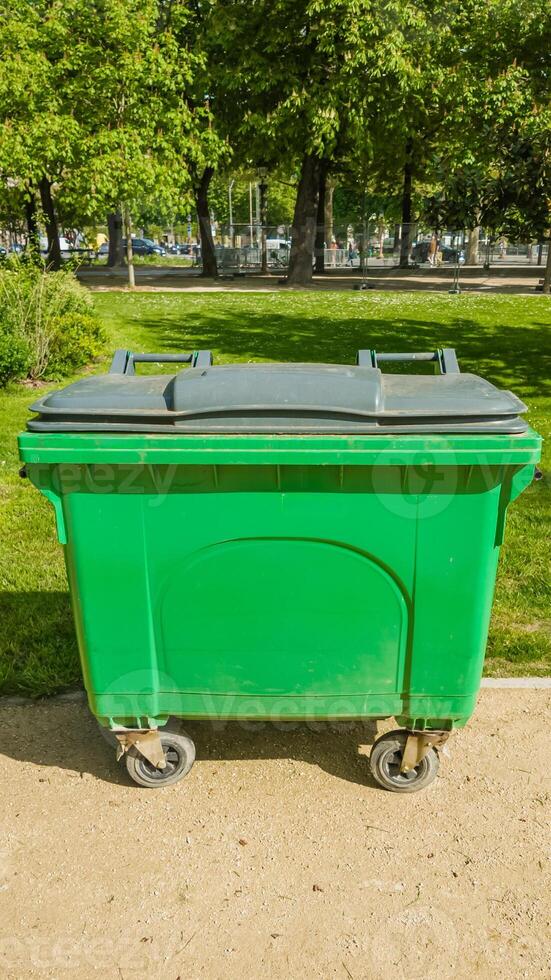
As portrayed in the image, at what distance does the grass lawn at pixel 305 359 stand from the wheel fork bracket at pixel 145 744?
86 centimetres

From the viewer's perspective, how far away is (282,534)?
2441 millimetres

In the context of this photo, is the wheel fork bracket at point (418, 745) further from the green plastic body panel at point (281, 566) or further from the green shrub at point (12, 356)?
the green shrub at point (12, 356)

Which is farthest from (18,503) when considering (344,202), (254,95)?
(344,202)

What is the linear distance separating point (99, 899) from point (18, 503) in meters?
3.80

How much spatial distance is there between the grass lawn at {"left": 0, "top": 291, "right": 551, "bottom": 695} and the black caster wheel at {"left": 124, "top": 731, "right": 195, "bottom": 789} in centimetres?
82

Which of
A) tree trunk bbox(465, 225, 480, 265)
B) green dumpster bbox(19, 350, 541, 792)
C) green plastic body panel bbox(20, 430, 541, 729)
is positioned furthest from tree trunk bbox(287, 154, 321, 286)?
green plastic body panel bbox(20, 430, 541, 729)

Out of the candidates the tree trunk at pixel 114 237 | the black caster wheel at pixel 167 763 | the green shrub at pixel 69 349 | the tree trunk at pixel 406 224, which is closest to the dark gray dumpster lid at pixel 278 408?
the black caster wheel at pixel 167 763

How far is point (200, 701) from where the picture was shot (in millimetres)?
2703

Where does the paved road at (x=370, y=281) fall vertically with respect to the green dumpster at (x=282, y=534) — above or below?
below

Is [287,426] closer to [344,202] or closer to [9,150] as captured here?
[9,150]

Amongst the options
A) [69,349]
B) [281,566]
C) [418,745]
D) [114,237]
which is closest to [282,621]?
[281,566]

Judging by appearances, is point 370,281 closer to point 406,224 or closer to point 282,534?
point 406,224

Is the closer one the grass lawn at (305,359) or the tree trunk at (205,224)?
the grass lawn at (305,359)

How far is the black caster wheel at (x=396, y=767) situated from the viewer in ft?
9.35
